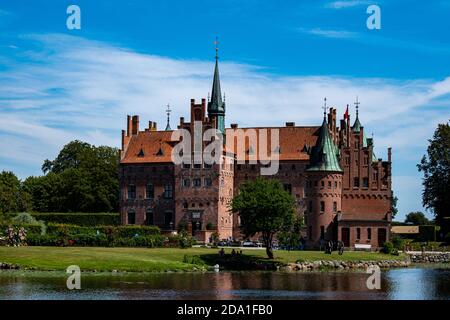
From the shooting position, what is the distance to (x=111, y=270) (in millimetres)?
→ 60000

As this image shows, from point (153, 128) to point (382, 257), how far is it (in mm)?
34819

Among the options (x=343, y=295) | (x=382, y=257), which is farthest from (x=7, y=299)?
(x=382, y=257)

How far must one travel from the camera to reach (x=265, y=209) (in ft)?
231

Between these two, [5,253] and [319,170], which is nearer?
[5,253]

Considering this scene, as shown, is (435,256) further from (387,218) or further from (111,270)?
(111,270)

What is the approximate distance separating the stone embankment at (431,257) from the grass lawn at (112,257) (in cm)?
1075

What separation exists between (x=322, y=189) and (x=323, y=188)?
0.13m

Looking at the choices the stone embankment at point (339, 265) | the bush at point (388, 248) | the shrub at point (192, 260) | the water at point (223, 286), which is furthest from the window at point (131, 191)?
the water at point (223, 286)

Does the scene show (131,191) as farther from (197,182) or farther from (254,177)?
(254,177)

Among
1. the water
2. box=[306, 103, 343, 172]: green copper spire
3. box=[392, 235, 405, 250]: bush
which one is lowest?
the water

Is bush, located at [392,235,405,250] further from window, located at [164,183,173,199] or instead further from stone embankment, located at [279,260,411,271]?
window, located at [164,183,173,199]

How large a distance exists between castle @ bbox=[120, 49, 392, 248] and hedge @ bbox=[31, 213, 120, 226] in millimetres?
1497

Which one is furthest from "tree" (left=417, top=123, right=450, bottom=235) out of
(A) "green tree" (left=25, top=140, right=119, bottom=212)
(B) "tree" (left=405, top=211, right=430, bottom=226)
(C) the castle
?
(B) "tree" (left=405, top=211, right=430, bottom=226)

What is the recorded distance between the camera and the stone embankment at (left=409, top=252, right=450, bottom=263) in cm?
8312
